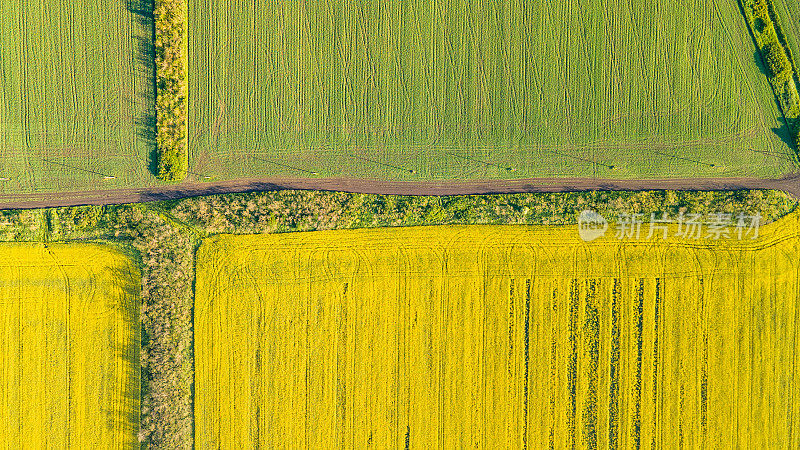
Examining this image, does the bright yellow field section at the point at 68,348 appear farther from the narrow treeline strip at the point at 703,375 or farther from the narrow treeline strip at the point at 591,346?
the narrow treeline strip at the point at 703,375

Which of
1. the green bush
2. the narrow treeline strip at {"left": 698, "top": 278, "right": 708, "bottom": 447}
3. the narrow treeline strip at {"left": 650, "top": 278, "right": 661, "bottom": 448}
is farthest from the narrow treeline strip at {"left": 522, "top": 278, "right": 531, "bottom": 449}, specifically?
the green bush

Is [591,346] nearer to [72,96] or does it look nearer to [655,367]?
[655,367]

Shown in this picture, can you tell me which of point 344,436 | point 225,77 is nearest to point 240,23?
point 225,77

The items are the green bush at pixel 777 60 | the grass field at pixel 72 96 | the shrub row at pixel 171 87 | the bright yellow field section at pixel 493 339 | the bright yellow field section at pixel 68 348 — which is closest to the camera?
the shrub row at pixel 171 87

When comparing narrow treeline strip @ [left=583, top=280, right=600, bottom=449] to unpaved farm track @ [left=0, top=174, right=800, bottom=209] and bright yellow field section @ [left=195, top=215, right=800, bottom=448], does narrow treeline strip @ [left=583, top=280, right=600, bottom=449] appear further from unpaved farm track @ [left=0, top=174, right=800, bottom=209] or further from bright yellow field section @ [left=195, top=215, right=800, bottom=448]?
unpaved farm track @ [left=0, top=174, right=800, bottom=209]

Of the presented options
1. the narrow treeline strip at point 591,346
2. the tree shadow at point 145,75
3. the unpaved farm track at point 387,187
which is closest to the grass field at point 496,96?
the unpaved farm track at point 387,187

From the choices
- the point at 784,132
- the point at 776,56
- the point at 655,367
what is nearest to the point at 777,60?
the point at 776,56
